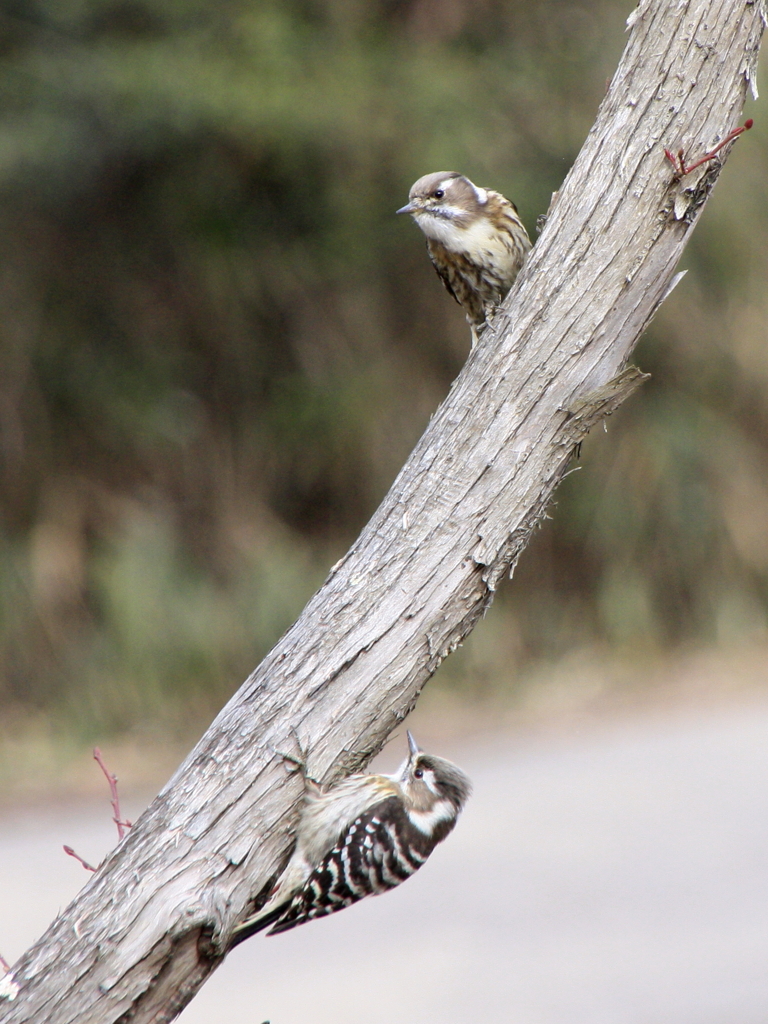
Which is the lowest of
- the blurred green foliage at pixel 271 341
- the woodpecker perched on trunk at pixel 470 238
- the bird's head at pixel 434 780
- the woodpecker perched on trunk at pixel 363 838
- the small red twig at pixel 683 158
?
the woodpecker perched on trunk at pixel 363 838

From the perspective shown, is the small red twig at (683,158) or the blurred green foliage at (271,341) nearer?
the small red twig at (683,158)

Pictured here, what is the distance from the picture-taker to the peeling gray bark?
2418mm

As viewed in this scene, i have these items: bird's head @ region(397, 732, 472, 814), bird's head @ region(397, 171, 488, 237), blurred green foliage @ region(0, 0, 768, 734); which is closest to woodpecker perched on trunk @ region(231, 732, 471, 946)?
bird's head @ region(397, 732, 472, 814)

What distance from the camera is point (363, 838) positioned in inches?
126

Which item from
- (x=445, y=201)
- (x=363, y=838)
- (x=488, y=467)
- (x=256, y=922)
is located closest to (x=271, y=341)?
(x=445, y=201)

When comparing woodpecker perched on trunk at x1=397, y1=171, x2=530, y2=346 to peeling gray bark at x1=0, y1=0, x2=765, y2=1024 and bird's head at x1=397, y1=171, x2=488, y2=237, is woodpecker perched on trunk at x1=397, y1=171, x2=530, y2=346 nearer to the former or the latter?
bird's head at x1=397, y1=171, x2=488, y2=237

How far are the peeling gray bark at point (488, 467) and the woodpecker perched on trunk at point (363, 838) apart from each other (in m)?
0.19

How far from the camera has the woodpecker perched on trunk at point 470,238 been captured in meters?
3.80

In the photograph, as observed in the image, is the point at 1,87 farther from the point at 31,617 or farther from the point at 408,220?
the point at 31,617

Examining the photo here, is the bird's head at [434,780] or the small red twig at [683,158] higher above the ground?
the small red twig at [683,158]

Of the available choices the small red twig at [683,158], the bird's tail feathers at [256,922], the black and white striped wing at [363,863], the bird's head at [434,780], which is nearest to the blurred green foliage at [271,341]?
the bird's head at [434,780]

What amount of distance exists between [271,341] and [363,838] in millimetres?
6728

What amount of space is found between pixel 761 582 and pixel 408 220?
4.25 m

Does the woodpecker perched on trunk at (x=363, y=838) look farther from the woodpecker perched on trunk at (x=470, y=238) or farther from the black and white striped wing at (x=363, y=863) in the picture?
the woodpecker perched on trunk at (x=470, y=238)
